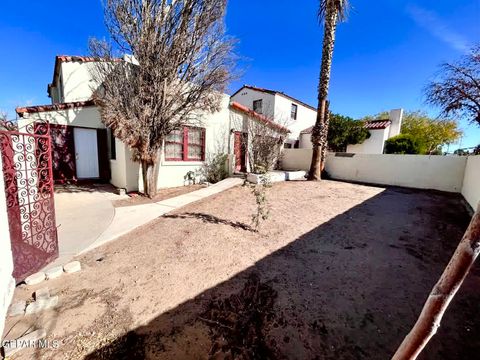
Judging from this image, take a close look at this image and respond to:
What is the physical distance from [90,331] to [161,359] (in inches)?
37.1

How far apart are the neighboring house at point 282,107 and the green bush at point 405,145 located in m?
7.20

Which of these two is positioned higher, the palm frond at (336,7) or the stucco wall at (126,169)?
the palm frond at (336,7)

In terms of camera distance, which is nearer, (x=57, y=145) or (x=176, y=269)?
(x=176, y=269)

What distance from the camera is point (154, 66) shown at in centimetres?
692

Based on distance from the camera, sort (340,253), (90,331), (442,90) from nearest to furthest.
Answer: (90,331) < (340,253) < (442,90)

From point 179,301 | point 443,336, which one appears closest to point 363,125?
point 443,336

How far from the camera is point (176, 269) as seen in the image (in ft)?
12.0

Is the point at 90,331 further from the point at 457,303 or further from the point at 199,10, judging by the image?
the point at 199,10

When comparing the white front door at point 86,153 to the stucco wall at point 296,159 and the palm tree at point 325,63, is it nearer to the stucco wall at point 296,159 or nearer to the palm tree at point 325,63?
the palm tree at point 325,63

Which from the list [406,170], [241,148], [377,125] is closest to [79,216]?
[241,148]

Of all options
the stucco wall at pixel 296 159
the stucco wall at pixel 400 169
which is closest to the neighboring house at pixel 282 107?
the stucco wall at pixel 296 159

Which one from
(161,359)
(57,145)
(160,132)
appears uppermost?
(160,132)

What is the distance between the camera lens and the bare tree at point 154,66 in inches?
264

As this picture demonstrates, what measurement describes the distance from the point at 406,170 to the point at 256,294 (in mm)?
11461
